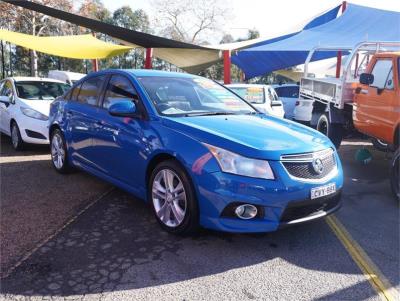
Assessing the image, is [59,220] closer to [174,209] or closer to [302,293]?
[174,209]

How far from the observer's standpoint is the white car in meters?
7.64

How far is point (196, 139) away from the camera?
3.60 m

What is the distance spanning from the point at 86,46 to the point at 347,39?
8.10m

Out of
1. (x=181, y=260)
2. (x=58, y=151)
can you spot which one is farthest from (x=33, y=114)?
(x=181, y=260)

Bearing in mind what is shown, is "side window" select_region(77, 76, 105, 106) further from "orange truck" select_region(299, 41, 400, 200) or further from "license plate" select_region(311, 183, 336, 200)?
"orange truck" select_region(299, 41, 400, 200)

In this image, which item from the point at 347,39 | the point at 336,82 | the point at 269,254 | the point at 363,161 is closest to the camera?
the point at 269,254

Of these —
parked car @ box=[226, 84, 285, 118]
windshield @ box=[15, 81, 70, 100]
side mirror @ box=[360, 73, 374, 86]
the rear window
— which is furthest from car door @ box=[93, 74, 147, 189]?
the rear window

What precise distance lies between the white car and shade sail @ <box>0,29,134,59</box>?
6.81 ft

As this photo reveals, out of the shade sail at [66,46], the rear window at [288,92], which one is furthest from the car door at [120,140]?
the rear window at [288,92]

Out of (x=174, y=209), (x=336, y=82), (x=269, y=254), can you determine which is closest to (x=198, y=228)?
(x=174, y=209)

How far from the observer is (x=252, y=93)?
9.39 meters

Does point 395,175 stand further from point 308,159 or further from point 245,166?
point 245,166

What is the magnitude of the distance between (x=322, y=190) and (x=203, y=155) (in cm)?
114

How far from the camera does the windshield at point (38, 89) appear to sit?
8312 mm
